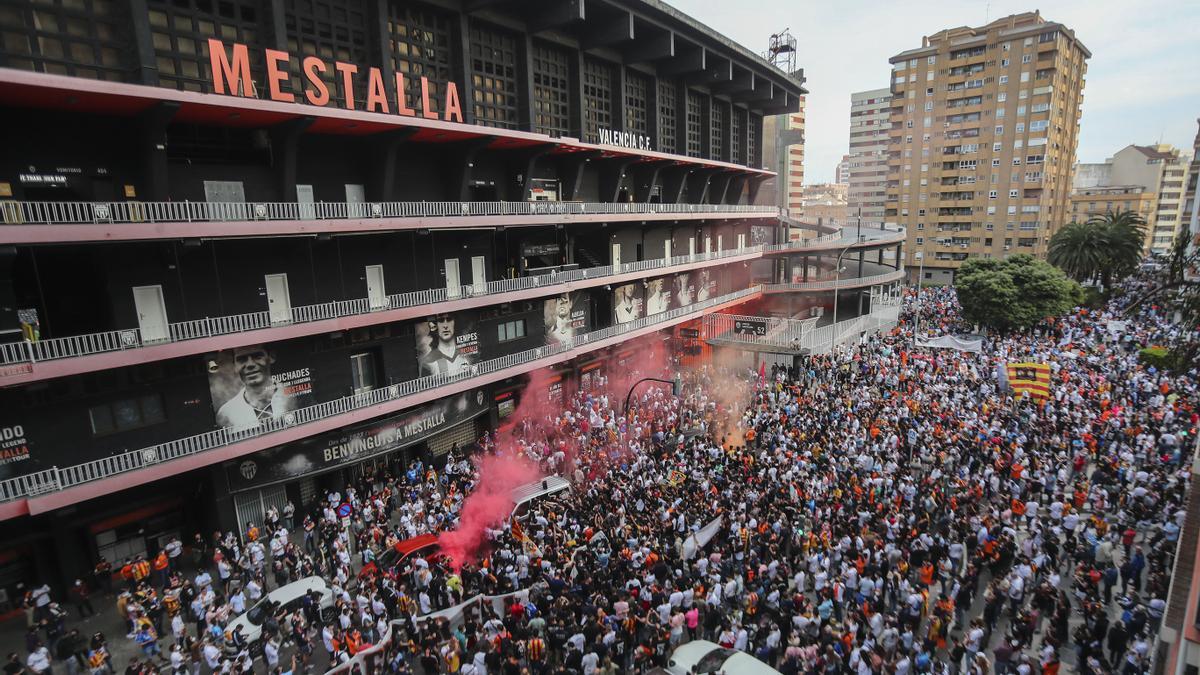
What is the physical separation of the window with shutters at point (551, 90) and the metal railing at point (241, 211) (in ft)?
16.1

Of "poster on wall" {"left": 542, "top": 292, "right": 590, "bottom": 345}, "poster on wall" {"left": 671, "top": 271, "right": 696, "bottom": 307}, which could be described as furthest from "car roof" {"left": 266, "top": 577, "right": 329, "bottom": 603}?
"poster on wall" {"left": 671, "top": 271, "right": 696, "bottom": 307}

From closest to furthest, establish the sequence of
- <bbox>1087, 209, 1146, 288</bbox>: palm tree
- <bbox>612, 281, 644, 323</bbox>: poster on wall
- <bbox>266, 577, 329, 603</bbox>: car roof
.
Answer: <bbox>266, 577, 329, 603</bbox>: car roof
<bbox>612, 281, 644, 323</bbox>: poster on wall
<bbox>1087, 209, 1146, 288</bbox>: palm tree

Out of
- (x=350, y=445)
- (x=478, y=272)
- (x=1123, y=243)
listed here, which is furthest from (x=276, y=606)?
(x=1123, y=243)

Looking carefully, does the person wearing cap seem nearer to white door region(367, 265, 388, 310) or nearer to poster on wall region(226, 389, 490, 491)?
poster on wall region(226, 389, 490, 491)

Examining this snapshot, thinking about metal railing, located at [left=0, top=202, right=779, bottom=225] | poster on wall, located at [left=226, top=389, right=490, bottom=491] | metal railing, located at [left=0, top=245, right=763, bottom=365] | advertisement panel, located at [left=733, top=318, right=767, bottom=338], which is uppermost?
metal railing, located at [left=0, top=202, right=779, bottom=225]

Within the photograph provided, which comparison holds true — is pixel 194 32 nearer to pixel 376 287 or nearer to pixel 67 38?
pixel 67 38

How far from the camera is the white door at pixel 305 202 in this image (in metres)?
18.8

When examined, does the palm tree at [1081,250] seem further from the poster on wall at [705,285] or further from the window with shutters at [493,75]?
the window with shutters at [493,75]

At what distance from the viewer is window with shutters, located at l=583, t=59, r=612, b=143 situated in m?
32.1

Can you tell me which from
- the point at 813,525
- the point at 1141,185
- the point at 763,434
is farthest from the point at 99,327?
the point at 1141,185

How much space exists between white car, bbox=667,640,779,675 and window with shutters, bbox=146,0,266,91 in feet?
65.8

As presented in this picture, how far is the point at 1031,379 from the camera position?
2455 cm

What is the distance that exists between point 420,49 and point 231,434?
15.9 m

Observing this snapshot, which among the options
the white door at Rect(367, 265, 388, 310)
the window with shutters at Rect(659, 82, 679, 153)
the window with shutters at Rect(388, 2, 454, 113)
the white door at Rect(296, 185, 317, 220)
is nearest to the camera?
the white door at Rect(296, 185, 317, 220)
